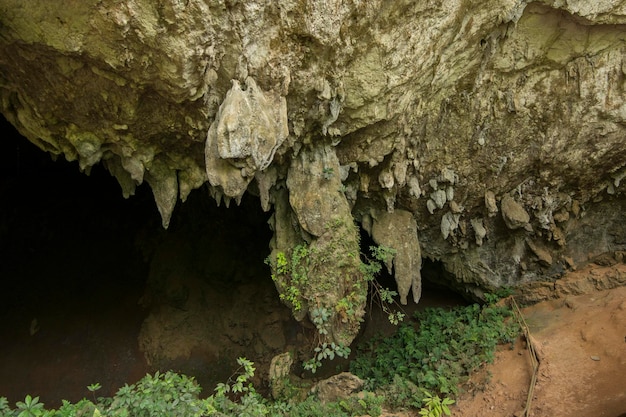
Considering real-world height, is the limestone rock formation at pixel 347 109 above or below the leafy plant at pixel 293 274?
above

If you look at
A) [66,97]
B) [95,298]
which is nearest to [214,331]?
[95,298]

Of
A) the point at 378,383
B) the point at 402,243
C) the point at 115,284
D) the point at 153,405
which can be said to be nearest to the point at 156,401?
the point at 153,405

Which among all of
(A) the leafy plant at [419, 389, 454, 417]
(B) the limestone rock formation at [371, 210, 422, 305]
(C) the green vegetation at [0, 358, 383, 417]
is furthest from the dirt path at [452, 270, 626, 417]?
(C) the green vegetation at [0, 358, 383, 417]

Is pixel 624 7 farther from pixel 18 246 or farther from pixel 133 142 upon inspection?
pixel 18 246

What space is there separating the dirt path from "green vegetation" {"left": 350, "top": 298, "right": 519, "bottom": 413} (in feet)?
1.13

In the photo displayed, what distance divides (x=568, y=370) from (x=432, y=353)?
2.29 meters

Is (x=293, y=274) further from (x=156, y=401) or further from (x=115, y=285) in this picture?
(x=115, y=285)

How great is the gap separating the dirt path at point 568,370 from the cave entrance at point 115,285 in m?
5.23

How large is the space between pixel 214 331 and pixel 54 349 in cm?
362

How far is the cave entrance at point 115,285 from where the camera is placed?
377 inches

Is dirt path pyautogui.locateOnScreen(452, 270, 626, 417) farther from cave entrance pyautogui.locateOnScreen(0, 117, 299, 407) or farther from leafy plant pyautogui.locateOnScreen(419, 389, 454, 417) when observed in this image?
cave entrance pyautogui.locateOnScreen(0, 117, 299, 407)

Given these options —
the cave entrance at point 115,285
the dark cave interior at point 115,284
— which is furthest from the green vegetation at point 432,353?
the cave entrance at point 115,285

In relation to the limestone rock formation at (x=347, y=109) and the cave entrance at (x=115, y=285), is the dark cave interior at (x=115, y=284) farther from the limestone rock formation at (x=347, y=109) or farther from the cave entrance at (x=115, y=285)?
the limestone rock formation at (x=347, y=109)

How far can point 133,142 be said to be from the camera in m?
5.91
